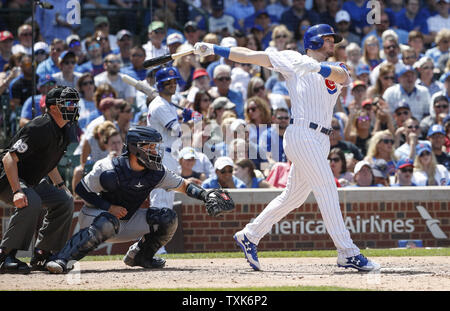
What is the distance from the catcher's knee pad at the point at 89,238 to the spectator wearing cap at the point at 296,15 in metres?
8.08

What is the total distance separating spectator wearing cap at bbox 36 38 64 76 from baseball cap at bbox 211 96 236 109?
2569 mm

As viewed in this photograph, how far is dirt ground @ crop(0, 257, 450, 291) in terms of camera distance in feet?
20.3

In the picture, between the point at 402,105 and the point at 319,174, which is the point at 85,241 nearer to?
the point at 319,174

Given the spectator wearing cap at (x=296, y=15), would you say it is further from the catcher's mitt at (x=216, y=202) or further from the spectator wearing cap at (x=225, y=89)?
the catcher's mitt at (x=216, y=202)

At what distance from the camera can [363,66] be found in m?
12.8

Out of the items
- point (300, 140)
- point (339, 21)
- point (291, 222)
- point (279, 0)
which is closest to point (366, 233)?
point (291, 222)

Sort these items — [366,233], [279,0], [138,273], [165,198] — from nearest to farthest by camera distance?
1. [138,273]
2. [165,198]
3. [366,233]
4. [279,0]

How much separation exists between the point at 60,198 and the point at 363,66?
665cm

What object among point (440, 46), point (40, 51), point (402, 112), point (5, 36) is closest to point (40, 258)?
point (40, 51)

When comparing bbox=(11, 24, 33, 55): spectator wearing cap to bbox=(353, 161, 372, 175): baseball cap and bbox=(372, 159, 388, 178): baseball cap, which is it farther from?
bbox=(372, 159, 388, 178): baseball cap

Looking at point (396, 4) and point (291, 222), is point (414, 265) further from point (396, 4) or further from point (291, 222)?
point (396, 4)

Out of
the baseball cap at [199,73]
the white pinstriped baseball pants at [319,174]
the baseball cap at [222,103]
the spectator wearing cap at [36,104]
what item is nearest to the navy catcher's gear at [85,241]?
the white pinstriped baseball pants at [319,174]

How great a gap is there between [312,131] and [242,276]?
133cm

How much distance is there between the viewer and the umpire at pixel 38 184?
23.2 ft
